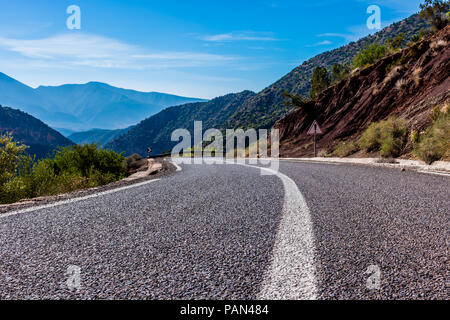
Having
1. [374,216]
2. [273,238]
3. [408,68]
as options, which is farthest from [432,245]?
[408,68]

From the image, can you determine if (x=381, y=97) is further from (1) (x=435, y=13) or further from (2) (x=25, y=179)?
(2) (x=25, y=179)

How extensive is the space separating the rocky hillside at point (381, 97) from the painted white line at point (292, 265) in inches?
531

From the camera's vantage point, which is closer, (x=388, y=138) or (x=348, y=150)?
(x=388, y=138)

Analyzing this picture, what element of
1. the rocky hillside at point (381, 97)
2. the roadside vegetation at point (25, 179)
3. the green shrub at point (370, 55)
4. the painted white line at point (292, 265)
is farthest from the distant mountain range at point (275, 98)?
the painted white line at point (292, 265)

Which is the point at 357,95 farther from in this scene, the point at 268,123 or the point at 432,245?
the point at 268,123

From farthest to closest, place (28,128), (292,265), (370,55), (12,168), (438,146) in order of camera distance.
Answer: (28,128) < (370,55) < (438,146) < (12,168) < (292,265)

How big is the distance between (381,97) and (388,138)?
35.6 feet

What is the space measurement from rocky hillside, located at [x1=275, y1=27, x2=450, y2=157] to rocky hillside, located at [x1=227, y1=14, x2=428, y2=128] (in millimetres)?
41206

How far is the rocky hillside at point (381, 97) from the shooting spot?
17547 millimetres

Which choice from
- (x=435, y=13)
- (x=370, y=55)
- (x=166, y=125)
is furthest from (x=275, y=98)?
(x=166, y=125)

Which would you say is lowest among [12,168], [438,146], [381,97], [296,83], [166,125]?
[12,168]

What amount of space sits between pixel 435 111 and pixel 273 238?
14.1 m

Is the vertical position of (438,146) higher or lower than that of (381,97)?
lower

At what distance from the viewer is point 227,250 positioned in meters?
2.21
